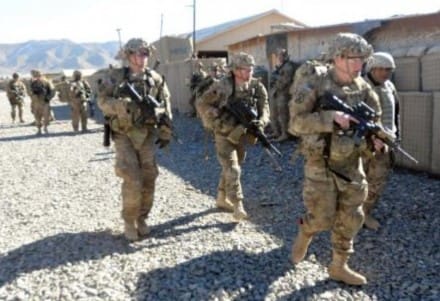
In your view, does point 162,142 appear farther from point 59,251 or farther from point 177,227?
point 59,251

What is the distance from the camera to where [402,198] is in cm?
629

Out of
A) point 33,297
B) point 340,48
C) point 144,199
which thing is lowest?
point 33,297

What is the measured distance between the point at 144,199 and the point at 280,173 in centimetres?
346

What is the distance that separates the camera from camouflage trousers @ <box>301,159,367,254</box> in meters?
3.82

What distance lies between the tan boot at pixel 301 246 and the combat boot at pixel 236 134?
158cm

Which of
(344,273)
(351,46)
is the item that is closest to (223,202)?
(344,273)

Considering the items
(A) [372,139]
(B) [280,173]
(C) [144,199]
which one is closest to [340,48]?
(A) [372,139]

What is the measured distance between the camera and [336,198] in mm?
3879

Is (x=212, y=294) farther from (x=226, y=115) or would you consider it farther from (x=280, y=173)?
(x=280, y=173)

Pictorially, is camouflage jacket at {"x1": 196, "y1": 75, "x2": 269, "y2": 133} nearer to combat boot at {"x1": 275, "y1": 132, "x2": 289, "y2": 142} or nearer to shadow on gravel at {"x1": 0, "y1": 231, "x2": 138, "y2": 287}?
shadow on gravel at {"x1": 0, "y1": 231, "x2": 138, "y2": 287}

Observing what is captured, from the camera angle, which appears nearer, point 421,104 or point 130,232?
point 130,232

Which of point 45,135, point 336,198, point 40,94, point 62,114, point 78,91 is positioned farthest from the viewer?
point 62,114

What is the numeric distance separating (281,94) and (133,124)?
6402 millimetres

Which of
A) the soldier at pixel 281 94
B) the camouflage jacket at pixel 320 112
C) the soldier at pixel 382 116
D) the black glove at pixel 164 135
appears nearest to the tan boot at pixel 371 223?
the soldier at pixel 382 116
